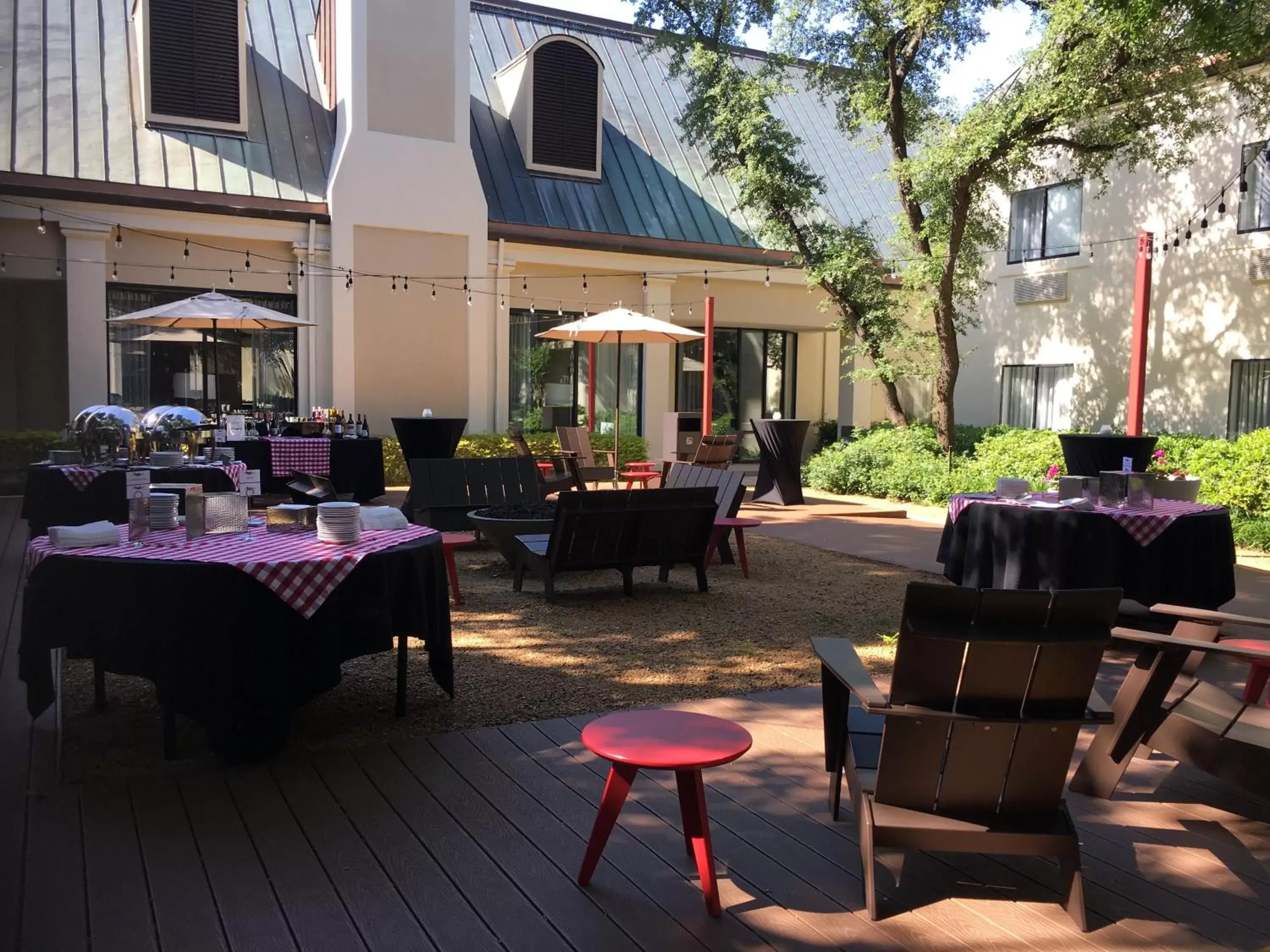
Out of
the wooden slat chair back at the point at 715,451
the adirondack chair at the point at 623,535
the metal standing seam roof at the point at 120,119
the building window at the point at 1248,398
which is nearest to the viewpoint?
the adirondack chair at the point at 623,535

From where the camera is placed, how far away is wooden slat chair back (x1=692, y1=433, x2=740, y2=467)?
43.7 feet

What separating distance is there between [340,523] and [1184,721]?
344cm

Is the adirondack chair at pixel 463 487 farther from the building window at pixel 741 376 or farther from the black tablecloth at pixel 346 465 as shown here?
the building window at pixel 741 376

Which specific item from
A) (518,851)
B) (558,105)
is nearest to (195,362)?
(558,105)

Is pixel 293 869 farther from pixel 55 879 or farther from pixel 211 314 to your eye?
pixel 211 314

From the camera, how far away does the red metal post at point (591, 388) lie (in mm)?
16438

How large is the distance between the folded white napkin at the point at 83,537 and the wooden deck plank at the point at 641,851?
5.37 feet

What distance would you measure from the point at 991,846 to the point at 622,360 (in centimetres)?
1550

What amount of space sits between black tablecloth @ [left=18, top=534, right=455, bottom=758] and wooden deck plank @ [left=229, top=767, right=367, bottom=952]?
0.95 ft

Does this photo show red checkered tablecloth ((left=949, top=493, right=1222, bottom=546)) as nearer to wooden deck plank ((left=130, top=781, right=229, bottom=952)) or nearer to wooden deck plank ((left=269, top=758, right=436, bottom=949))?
wooden deck plank ((left=269, top=758, right=436, bottom=949))

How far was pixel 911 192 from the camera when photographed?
46.0 feet

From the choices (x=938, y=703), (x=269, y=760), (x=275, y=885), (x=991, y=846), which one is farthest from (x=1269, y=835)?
(x=269, y=760)

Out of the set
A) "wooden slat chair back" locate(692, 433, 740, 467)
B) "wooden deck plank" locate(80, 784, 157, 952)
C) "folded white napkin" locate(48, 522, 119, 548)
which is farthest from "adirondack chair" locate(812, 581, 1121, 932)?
"wooden slat chair back" locate(692, 433, 740, 467)

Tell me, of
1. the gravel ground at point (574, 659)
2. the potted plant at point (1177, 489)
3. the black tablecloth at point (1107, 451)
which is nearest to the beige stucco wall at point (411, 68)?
the gravel ground at point (574, 659)
